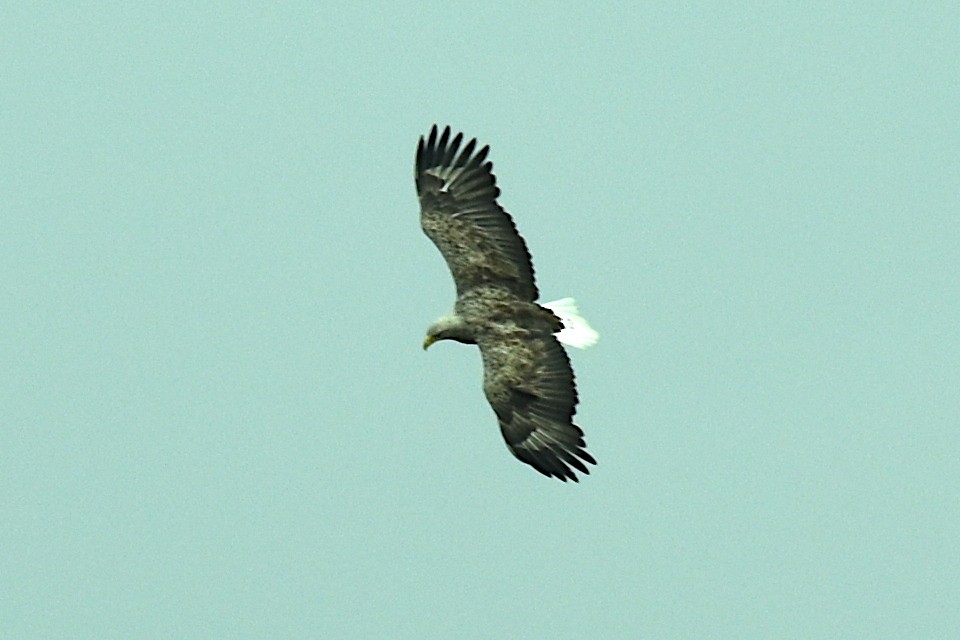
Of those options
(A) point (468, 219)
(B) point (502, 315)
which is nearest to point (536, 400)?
(B) point (502, 315)

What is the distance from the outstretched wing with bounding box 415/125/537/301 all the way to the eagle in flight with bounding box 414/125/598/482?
0.01 m

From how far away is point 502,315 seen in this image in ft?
71.6

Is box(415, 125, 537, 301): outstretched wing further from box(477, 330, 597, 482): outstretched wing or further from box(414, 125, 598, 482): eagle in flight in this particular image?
box(477, 330, 597, 482): outstretched wing

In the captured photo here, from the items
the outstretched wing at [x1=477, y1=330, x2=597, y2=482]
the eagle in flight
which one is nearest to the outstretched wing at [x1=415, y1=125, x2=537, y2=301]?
the eagle in flight

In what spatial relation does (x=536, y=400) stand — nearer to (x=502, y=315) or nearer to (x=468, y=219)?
(x=502, y=315)

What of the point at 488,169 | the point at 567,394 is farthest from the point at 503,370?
the point at 488,169

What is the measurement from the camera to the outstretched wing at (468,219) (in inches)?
866

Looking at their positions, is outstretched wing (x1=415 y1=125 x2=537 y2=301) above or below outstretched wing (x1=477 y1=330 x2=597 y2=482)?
above

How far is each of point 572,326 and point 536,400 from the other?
118cm

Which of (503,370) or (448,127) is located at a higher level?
(448,127)

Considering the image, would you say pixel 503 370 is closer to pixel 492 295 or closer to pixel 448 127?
pixel 492 295

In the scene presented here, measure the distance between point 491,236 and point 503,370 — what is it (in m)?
1.46

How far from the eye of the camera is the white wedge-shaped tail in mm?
22078

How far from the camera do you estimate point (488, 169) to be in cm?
2222
